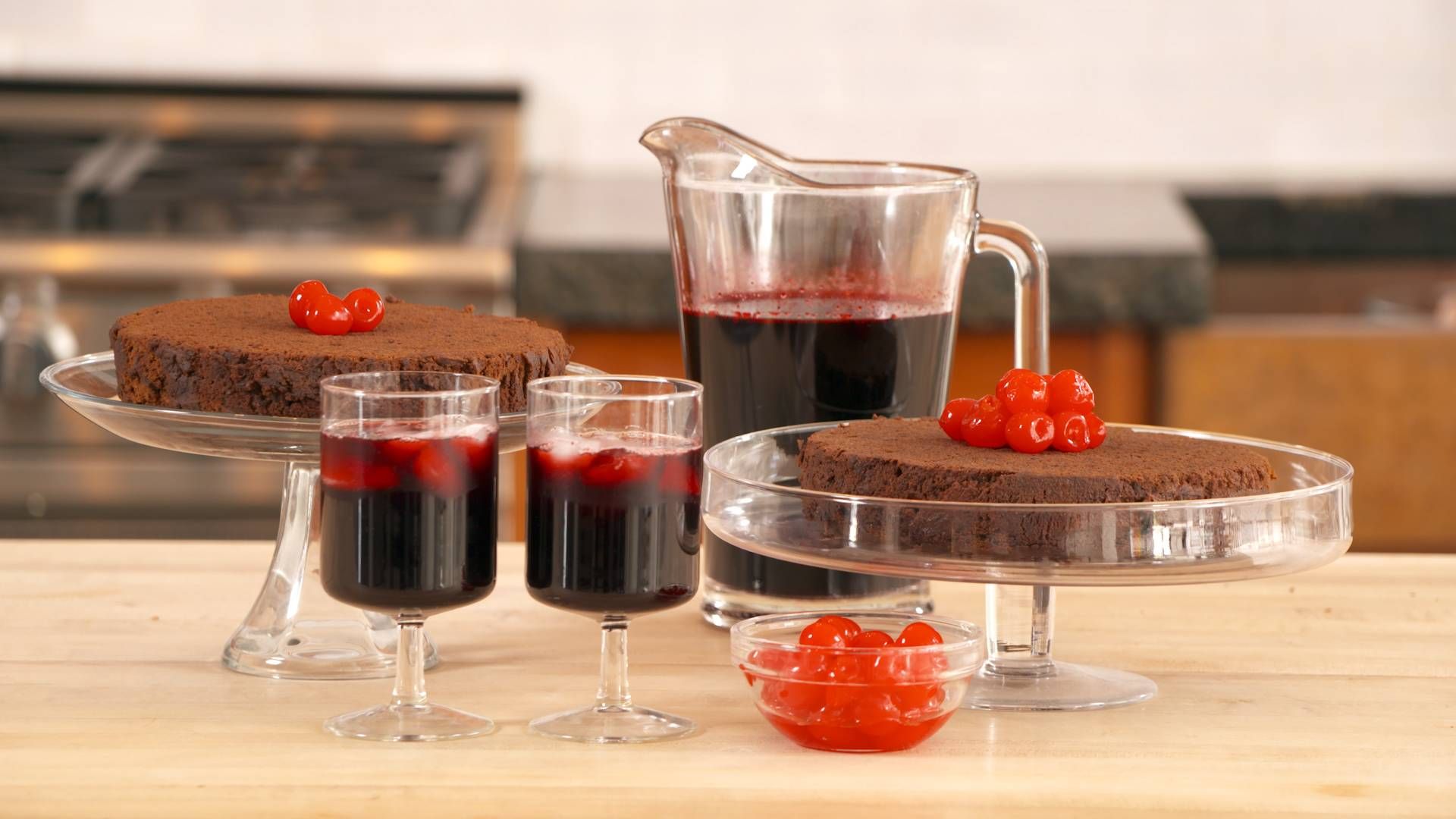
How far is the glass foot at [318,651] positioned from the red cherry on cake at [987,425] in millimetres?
389

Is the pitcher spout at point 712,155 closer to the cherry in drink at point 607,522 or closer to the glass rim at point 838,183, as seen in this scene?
the glass rim at point 838,183

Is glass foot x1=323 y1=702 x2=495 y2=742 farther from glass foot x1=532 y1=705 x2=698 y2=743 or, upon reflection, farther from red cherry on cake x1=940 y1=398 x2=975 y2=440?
red cherry on cake x1=940 y1=398 x2=975 y2=440

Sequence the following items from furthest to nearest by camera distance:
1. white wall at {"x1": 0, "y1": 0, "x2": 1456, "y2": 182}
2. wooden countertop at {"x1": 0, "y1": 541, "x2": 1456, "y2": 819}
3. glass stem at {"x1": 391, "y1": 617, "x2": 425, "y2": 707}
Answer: white wall at {"x1": 0, "y1": 0, "x2": 1456, "y2": 182} → glass stem at {"x1": 391, "y1": 617, "x2": 425, "y2": 707} → wooden countertop at {"x1": 0, "y1": 541, "x2": 1456, "y2": 819}

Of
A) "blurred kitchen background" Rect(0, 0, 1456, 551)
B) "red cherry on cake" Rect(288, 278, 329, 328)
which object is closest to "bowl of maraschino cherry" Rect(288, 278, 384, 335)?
"red cherry on cake" Rect(288, 278, 329, 328)

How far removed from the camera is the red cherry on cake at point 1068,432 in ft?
3.68

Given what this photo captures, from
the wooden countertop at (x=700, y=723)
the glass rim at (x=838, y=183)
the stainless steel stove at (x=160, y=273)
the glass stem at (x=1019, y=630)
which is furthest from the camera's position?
the stainless steel stove at (x=160, y=273)

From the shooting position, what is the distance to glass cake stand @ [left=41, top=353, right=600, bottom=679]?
1.14 m

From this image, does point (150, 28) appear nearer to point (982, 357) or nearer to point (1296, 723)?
point (982, 357)

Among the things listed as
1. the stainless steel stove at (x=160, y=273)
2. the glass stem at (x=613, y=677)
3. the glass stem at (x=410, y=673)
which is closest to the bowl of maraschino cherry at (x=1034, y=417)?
the glass stem at (x=613, y=677)

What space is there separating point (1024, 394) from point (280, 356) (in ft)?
1.49

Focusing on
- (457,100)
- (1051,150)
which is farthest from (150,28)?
(1051,150)

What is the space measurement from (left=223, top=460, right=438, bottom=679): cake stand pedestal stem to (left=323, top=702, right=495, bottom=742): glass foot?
0.39 feet

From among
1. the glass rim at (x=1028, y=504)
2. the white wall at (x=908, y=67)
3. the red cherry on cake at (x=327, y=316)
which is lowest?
the glass rim at (x=1028, y=504)

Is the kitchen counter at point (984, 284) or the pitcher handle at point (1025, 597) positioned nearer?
the pitcher handle at point (1025, 597)
